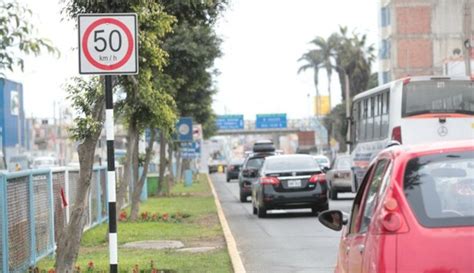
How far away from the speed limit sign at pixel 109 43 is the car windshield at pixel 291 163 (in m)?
15.1

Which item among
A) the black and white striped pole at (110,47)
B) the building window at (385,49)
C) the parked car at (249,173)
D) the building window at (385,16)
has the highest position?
the building window at (385,16)

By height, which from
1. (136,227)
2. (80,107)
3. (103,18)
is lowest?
(136,227)

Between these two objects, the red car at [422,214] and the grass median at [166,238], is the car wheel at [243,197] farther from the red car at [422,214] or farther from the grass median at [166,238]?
the red car at [422,214]

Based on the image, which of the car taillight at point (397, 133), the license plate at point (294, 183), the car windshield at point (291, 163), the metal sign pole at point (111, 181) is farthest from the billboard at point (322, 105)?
the metal sign pole at point (111, 181)

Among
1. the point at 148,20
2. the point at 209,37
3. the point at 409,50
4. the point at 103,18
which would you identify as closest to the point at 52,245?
the point at 148,20

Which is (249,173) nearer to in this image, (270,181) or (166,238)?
(270,181)

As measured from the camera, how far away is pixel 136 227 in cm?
2123

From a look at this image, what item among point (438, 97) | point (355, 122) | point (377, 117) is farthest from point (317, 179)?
point (355, 122)

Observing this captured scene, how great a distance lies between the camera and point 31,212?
45.5 feet

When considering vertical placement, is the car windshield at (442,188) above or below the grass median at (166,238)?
above

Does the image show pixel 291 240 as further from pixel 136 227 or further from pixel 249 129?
pixel 249 129

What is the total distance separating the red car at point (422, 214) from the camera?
220 inches

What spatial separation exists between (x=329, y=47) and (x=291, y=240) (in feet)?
233

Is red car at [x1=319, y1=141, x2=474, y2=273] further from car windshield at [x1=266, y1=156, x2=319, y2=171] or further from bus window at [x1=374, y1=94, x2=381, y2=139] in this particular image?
bus window at [x1=374, y1=94, x2=381, y2=139]
